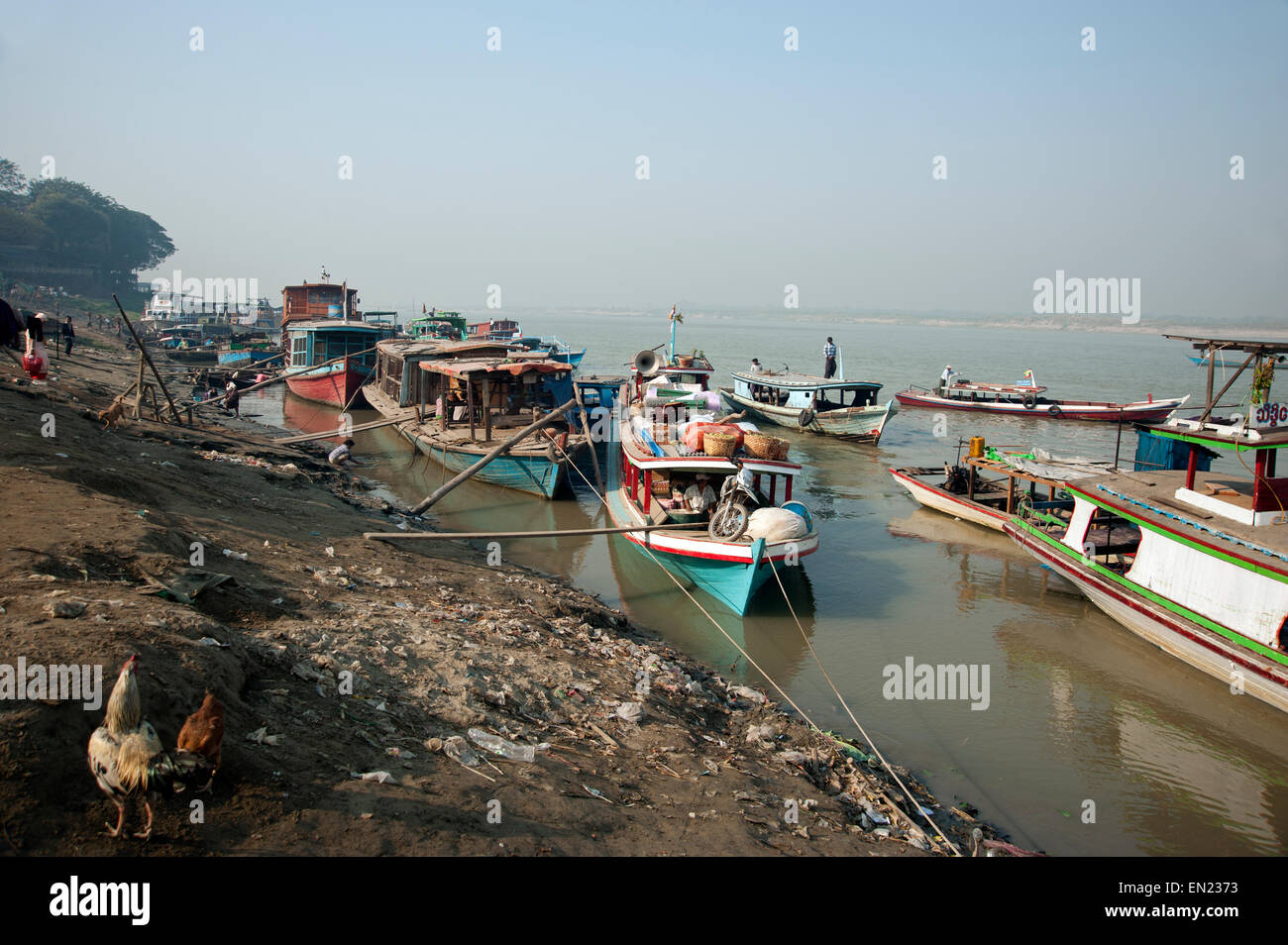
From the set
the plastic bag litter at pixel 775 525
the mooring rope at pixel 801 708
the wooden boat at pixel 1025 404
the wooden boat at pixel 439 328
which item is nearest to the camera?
the mooring rope at pixel 801 708

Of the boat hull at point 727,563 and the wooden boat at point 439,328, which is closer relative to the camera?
the boat hull at point 727,563

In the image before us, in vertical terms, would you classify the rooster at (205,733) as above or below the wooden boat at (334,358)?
below

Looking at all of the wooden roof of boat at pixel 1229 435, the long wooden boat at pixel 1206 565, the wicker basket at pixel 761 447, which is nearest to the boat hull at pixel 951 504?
the long wooden boat at pixel 1206 565

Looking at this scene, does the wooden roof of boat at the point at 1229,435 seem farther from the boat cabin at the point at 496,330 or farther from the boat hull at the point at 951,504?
the boat cabin at the point at 496,330

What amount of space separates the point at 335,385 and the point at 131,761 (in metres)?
29.1

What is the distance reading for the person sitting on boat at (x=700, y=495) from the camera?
1330 cm

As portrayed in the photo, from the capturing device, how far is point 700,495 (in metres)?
13.4

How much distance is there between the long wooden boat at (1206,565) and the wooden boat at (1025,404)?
21.8m

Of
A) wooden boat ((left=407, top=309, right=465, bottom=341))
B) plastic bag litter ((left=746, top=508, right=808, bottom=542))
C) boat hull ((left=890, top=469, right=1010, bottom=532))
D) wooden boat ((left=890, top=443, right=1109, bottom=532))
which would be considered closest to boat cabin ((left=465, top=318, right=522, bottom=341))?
wooden boat ((left=407, top=309, right=465, bottom=341))

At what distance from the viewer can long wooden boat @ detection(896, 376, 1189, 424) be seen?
31375mm

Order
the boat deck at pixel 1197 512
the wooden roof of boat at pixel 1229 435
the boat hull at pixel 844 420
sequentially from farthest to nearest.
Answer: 1. the boat hull at pixel 844 420
2. the wooden roof of boat at pixel 1229 435
3. the boat deck at pixel 1197 512

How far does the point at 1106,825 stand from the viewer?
7.36m

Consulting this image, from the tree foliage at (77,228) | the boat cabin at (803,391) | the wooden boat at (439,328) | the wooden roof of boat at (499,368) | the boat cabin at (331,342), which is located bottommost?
the boat cabin at (803,391)
